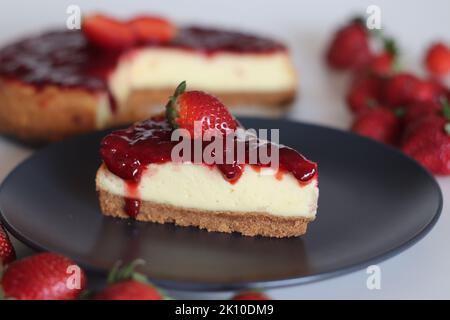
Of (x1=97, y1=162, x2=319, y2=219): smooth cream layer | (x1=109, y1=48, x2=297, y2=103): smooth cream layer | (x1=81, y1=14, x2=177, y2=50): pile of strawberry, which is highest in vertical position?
(x1=81, y1=14, x2=177, y2=50): pile of strawberry

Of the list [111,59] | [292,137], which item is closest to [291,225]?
[292,137]

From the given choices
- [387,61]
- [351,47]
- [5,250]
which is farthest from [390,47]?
[5,250]

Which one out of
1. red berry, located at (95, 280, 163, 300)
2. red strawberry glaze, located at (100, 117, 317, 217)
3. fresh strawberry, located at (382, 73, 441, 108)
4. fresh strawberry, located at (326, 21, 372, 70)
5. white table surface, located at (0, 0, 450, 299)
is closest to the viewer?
red berry, located at (95, 280, 163, 300)

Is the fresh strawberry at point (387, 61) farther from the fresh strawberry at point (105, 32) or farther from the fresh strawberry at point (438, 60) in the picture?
the fresh strawberry at point (105, 32)

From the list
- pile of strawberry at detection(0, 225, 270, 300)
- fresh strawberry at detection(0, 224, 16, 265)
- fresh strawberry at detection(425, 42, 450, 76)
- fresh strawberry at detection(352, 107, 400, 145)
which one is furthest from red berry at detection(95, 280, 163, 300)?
fresh strawberry at detection(425, 42, 450, 76)

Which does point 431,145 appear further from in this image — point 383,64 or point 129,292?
point 129,292

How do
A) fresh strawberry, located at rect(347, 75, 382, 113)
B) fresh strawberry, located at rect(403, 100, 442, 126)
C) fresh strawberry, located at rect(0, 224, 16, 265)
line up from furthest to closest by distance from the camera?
fresh strawberry, located at rect(347, 75, 382, 113) → fresh strawberry, located at rect(403, 100, 442, 126) → fresh strawberry, located at rect(0, 224, 16, 265)

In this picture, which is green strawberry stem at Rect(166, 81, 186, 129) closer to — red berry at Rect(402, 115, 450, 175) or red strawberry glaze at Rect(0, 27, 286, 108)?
red strawberry glaze at Rect(0, 27, 286, 108)
